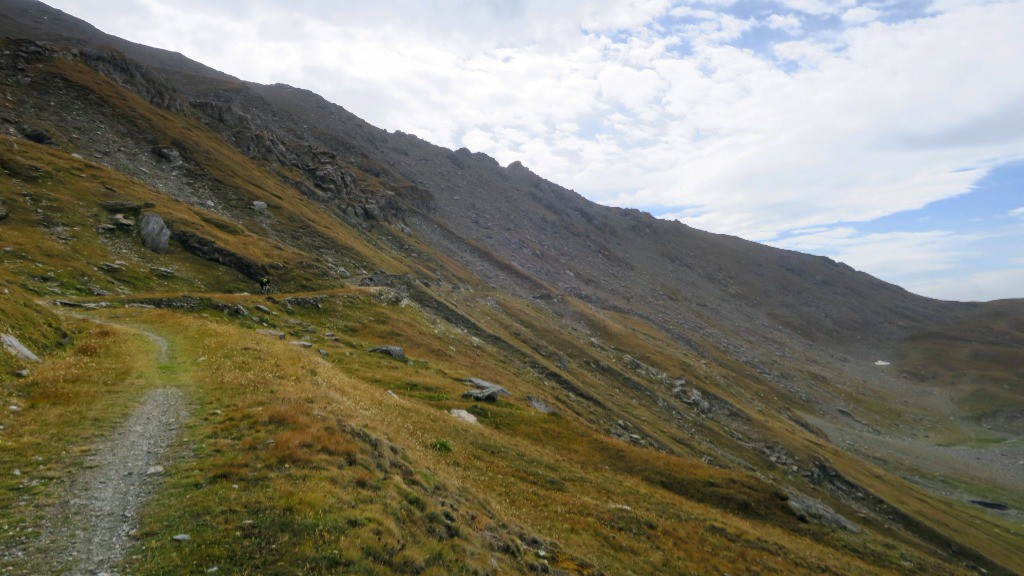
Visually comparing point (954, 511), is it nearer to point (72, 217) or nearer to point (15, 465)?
point (15, 465)

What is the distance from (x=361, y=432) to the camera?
1641 centimetres

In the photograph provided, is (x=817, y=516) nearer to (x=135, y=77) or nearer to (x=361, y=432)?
(x=361, y=432)

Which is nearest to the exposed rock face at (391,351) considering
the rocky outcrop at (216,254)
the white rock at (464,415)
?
the white rock at (464,415)

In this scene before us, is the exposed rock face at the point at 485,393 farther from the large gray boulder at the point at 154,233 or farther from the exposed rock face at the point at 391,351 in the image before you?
the large gray boulder at the point at 154,233

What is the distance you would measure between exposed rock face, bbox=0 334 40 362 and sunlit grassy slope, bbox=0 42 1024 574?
2.26 ft

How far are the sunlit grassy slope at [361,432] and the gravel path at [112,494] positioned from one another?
0.41m

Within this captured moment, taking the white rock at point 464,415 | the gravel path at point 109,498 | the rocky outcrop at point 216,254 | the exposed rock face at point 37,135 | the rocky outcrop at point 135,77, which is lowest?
the white rock at point 464,415

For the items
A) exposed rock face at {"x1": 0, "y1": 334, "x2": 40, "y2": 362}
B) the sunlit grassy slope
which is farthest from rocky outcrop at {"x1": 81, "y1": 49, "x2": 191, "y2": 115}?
exposed rock face at {"x1": 0, "y1": 334, "x2": 40, "y2": 362}

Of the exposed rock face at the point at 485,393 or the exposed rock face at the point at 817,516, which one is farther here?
the exposed rock face at the point at 485,393

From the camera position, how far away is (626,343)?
4043 inches

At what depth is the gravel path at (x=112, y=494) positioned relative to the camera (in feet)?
31.4

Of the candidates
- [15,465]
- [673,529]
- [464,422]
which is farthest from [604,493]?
[15,465]

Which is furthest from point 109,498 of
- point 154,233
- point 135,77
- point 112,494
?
point 135,77

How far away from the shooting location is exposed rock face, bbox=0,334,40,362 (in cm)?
1981
